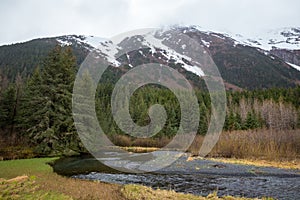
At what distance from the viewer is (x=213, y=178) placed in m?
23.9

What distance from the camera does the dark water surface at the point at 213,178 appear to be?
19.0 meters

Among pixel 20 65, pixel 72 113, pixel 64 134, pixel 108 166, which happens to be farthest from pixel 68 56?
pixel 20 65

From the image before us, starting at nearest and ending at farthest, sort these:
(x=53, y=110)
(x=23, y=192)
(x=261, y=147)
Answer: (x=23, y=192) → (x=261, y=147) → (x=53, y=110)

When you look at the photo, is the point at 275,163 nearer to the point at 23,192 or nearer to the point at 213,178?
the point at 213,178

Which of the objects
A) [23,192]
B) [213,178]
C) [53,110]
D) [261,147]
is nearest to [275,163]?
[261,147]

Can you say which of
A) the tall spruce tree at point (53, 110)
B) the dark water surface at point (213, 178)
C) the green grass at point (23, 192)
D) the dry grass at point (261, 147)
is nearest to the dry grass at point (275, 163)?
the dry grass at point (261, 147)

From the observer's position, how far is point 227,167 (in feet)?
97.7

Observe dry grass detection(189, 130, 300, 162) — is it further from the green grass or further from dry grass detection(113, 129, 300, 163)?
the green grass

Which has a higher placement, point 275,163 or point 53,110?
point 53,110

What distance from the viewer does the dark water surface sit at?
18984 mm

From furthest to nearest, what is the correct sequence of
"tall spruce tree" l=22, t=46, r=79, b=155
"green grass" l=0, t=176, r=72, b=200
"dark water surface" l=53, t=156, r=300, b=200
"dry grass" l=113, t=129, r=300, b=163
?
"tall spruce tree" l=22, t=46, r=79, b=155 < "dry grass" l=113, t=129, r=300, b=163 < "dark water surface" l=53, t=156, r=300, b=200 < "green grass" l=0, t=176, r=72, b=200

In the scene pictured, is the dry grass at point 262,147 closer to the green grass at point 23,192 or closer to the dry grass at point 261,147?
the dry grass at point 261,147

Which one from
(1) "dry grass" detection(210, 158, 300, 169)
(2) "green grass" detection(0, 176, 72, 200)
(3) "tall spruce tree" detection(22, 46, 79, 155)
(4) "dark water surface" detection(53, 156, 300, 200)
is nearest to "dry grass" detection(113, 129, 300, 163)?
(1) "dry grass" detection(210, 158, 300, 169)

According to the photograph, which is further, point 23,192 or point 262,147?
point 262,147
